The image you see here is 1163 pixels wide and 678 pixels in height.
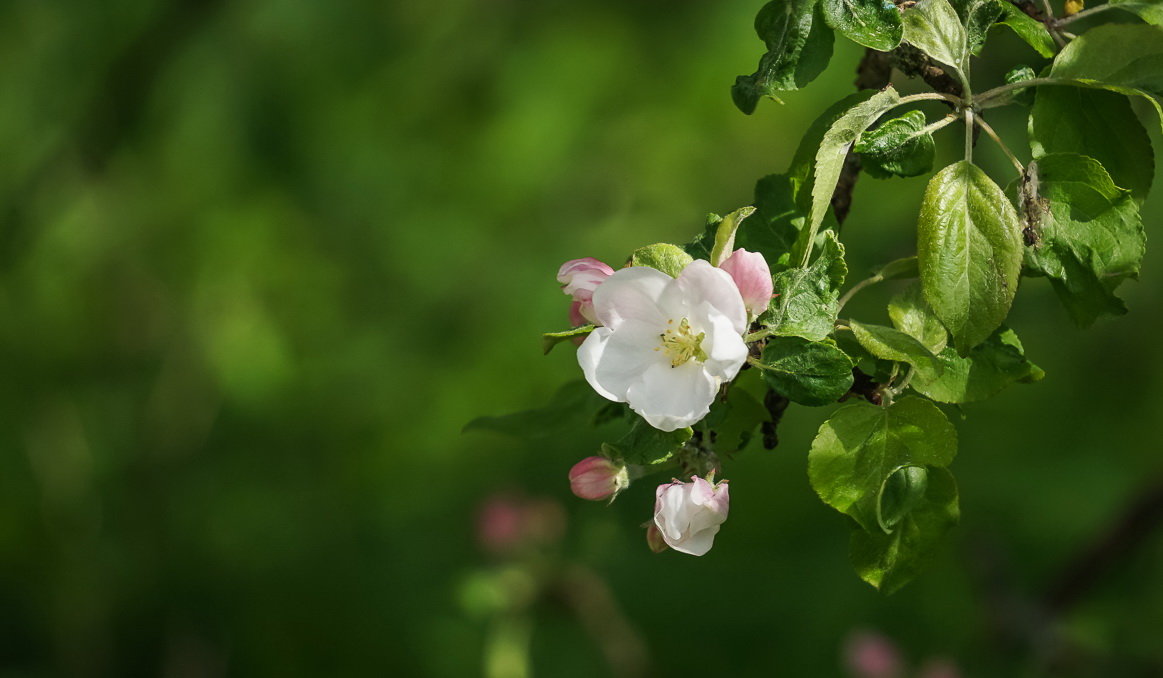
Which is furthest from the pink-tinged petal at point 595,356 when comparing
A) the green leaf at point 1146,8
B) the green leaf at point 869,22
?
the green leaf at point 1146,8

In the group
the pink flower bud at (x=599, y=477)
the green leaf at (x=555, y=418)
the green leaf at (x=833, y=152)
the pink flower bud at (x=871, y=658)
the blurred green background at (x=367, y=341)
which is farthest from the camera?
the blurred green background at (x=367, y=341)

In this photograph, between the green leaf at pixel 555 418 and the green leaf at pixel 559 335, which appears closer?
the green leaf at pixel 559 335

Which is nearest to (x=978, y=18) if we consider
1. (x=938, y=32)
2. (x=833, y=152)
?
(x=938, y=32)

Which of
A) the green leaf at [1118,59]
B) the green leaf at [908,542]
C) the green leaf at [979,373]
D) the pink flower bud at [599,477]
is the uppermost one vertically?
the green leaf at [1118,59]

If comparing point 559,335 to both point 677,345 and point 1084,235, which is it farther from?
point 1084,235

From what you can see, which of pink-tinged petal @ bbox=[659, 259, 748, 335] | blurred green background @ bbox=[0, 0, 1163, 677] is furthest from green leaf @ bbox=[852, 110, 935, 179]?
blurred green background @ bbox=[0, 0, 1163, 677]

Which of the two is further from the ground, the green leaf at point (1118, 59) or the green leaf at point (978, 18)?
the green leaf at point (978, 18)

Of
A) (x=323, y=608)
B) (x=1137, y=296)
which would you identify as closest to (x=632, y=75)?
(x=1137, y=296)

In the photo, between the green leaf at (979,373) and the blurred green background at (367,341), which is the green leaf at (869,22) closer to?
the green leaf at (979,373)
